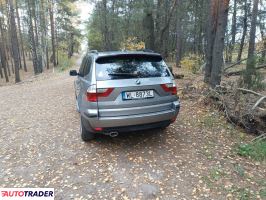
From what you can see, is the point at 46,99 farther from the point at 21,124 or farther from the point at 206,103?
the point at 206,103

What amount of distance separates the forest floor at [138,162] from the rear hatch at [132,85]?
0.92 m

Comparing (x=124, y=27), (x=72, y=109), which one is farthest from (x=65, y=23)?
(x=72, y=109)

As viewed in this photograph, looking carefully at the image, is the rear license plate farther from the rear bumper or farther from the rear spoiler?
the rear spoiler

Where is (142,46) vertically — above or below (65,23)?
below

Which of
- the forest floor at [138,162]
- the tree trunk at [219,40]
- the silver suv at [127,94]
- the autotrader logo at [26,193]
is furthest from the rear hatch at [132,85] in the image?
the tree trunk at [219,40]

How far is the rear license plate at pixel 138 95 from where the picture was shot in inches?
175

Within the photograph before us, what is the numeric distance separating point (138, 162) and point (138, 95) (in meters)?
1.22

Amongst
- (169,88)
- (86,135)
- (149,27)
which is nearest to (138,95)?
(169,88)

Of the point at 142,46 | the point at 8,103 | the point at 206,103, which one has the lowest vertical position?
the point at 8,103

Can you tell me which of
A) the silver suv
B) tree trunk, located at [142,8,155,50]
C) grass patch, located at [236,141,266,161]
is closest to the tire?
the silver suv

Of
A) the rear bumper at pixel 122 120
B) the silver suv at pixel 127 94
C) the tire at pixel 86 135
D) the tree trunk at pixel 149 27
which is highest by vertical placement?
the tree trunk at pixel 149 27

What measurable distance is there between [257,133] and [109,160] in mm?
3582

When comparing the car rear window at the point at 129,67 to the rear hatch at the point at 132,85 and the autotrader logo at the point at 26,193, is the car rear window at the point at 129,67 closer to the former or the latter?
the rear hatch at the point at 132,85

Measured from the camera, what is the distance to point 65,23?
118 feet
